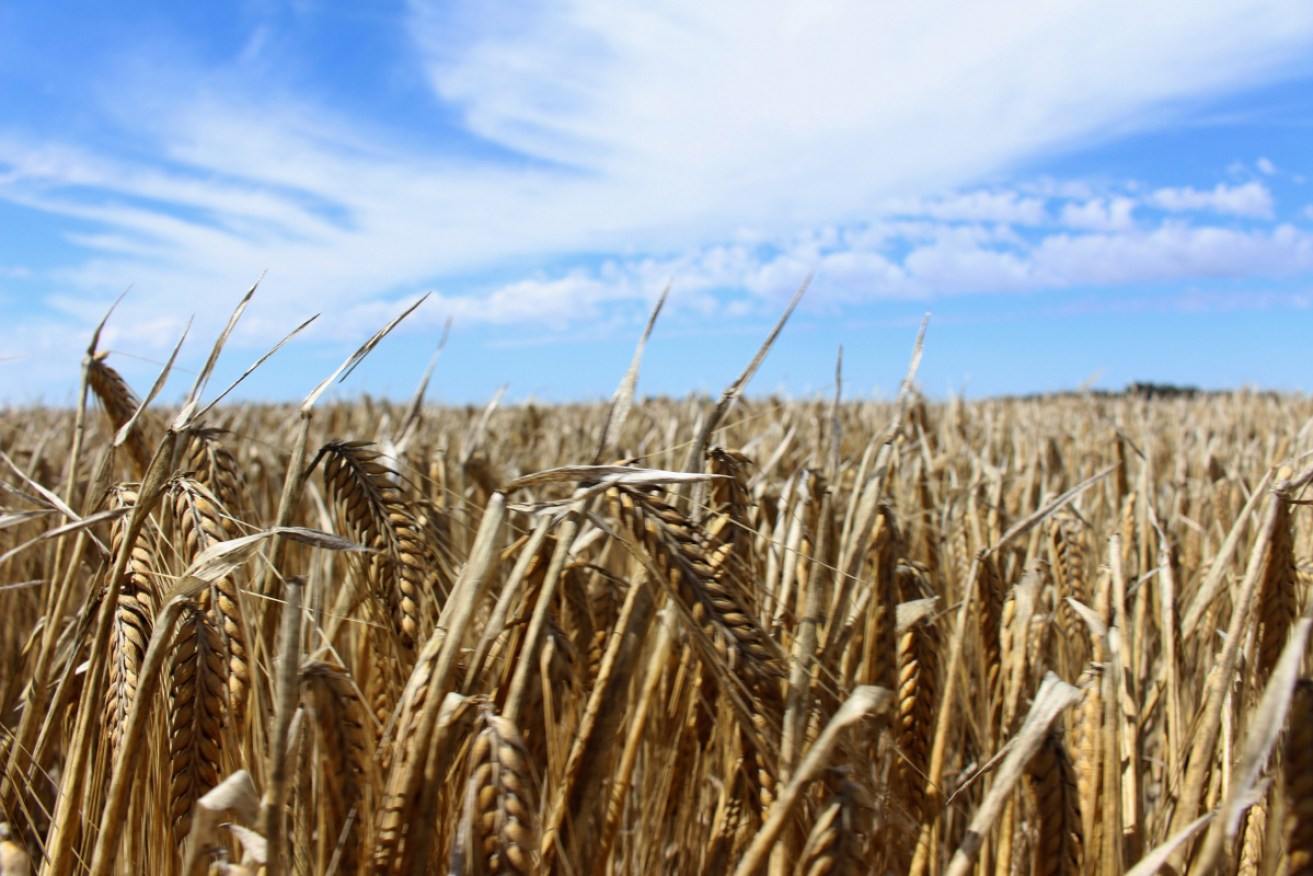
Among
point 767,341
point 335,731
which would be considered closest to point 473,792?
point 335,731

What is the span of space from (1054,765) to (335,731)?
0.72m

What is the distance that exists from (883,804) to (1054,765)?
18 cm

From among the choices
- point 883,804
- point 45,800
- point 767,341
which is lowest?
point 45,800

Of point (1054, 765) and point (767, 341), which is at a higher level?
point (767, 341)

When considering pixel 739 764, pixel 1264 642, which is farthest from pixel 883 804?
pixel 1264 642

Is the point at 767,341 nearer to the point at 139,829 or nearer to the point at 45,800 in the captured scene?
the point at 139,829

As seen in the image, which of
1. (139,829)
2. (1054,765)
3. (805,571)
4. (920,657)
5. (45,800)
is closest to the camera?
(1054,765)

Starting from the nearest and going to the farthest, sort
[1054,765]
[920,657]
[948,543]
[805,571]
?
1. [1054,765]
2. [920,657]
3. [805,571]
4. [948,543]

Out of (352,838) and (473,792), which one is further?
(352,838)

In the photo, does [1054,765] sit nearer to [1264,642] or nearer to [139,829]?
[1264,642]

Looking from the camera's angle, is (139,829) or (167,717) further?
(139,829)

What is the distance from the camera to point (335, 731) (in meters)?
0.85

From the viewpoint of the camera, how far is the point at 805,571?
1562mm

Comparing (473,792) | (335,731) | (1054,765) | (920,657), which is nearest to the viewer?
(473,792)
